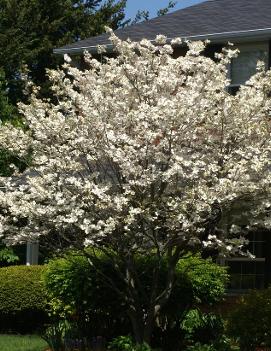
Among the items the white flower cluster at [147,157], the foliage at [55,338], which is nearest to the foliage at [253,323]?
the white flower cluster at [147,157]

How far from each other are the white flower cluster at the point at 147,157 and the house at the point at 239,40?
500 centimetres

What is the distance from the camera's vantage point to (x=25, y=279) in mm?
13477

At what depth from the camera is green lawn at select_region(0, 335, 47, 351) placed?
37.4 feet

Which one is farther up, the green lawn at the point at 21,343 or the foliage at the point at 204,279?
the foliage at the point at 204,279

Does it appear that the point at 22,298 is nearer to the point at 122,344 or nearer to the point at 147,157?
the point at 122,344

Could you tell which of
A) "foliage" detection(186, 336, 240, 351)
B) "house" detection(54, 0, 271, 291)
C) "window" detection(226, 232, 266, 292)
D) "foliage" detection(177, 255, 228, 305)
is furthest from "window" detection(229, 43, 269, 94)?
"foliage" detection(186, 336, 240, 351)

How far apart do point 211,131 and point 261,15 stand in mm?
7146

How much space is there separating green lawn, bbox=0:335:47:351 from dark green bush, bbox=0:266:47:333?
493mm

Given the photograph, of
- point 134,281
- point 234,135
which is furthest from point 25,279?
point 234,135

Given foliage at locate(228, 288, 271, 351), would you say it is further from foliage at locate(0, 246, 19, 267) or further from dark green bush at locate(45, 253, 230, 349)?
foliage at locate(0, 246, 19, 267)

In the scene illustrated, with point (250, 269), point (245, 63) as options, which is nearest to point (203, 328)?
point (250, 269)

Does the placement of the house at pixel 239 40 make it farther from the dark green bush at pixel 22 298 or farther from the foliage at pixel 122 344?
the foliage at pixel 122 344

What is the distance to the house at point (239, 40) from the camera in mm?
14695

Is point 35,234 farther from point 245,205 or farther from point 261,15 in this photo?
point 261,15
